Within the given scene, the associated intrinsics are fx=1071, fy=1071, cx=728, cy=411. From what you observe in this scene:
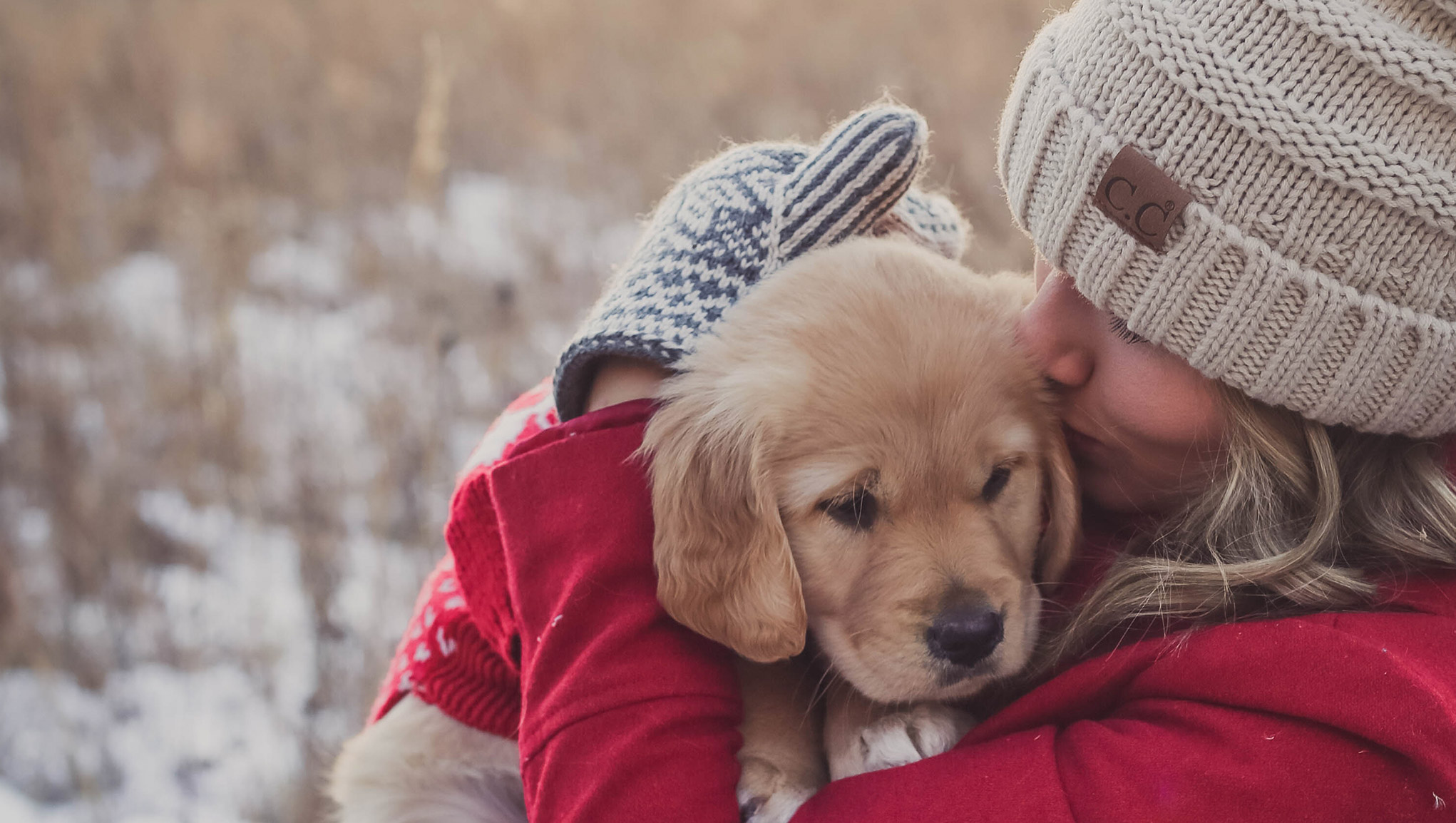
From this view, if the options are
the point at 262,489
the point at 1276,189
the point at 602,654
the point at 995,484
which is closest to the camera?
the point at 1276,189

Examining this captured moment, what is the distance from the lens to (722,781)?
4.80 feet

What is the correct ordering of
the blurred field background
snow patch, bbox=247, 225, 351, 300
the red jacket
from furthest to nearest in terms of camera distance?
snow patch, bbox=247, 225, 351, 300 < the blurred field background < the red jacket

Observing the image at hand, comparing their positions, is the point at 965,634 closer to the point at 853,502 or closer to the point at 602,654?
the point at 853,502

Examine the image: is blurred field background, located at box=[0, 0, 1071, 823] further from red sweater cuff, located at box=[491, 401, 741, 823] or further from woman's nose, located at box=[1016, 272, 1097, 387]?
woman's nose, located at box=[1016, 272, 1097, 387]

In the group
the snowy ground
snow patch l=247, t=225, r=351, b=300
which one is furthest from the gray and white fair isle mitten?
snow patch l=247, t=225, r=351, b=300

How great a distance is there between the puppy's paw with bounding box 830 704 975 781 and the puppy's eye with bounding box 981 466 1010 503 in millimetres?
332

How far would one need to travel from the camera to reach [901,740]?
155cm

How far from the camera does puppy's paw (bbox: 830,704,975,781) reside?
1543 millimetres

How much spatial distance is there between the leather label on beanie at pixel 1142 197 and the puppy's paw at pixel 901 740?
75 centimetres

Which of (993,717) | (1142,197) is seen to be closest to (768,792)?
(993,717)

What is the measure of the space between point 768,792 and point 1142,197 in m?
0.96

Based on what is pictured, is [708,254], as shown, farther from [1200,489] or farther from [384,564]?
[384,564]

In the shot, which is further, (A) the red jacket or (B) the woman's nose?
(B) the woman's nose

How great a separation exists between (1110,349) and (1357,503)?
15.2 inches
